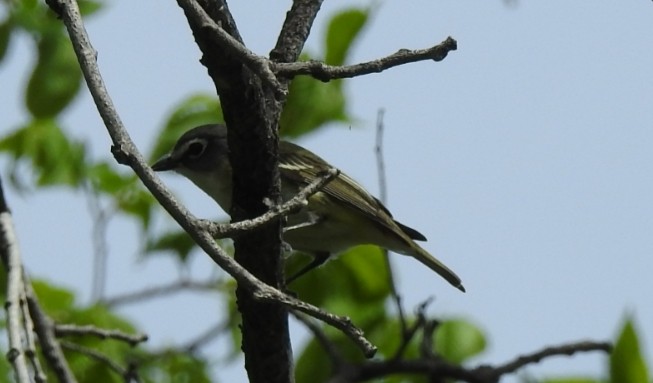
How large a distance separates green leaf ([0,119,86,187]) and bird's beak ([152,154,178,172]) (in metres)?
0.51

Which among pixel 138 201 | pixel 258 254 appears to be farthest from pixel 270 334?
pixel 138 201

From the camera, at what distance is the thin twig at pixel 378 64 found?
3.06 m

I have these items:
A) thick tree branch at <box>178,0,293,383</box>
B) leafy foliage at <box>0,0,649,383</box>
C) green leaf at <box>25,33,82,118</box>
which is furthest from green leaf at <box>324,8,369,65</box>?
thick tree branch at <box>178,0,293,383</box>

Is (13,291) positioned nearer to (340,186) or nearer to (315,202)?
(315,202)

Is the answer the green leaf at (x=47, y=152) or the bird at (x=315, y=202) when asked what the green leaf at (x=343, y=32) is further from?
the green leaf at (x=47, y=152)

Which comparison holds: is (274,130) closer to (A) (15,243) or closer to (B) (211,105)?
(A) (15,243)

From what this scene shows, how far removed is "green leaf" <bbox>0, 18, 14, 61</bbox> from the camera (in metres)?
5.76

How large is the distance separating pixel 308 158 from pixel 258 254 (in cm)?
300

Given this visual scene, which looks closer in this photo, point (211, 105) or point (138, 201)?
point (211, 105)

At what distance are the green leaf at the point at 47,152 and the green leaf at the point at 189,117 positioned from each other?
478 mm

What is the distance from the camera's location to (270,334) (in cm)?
374

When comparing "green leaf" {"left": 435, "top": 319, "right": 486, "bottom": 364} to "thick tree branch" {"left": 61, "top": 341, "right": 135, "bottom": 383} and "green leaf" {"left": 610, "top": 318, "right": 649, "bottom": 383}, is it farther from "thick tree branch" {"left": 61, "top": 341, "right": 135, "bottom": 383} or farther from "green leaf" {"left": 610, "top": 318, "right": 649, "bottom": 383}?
"green leaf" {"left": 610, "top": 318, "right": 649, "bottom": 383}

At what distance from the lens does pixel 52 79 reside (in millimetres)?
5758

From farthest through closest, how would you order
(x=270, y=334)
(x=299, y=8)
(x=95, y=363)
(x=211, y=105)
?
(x=211, y=105) < (x=95, y=363) < (x=299, y=8) < (x=270, y=334)
